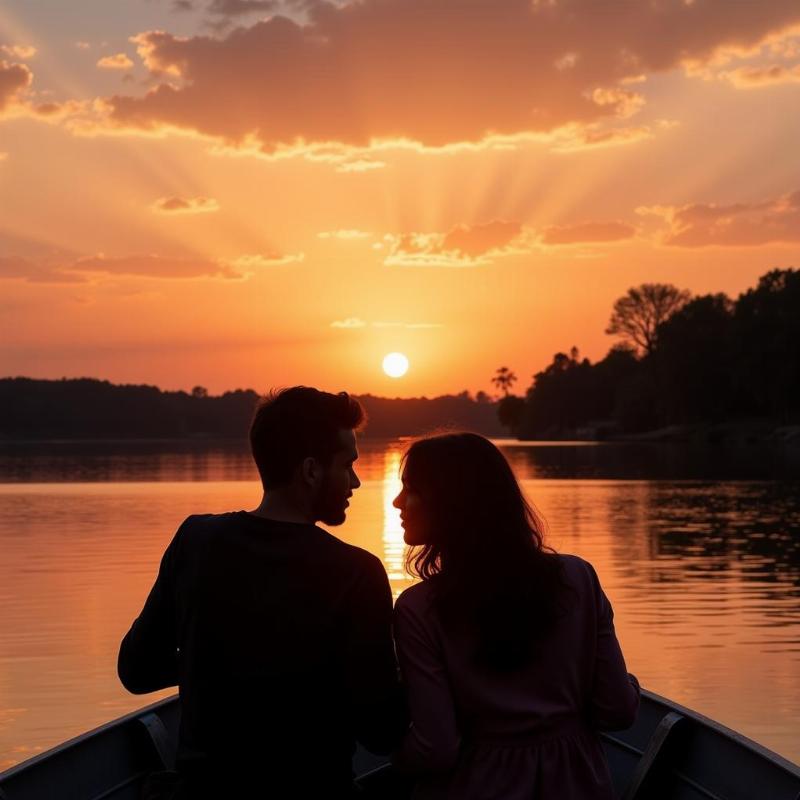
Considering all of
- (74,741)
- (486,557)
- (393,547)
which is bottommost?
(393,547)

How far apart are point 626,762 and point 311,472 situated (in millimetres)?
2967

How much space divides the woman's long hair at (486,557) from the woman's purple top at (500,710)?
0.06 metres

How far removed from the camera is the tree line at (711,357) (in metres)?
94.4

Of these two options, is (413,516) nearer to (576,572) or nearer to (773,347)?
(576,572)

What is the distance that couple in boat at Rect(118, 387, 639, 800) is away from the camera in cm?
353

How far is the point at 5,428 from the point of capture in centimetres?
19312

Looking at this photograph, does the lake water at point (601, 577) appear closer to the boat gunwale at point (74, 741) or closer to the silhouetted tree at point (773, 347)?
the boat gunwale at point (74, 741)

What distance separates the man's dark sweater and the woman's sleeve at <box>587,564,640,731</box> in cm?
63

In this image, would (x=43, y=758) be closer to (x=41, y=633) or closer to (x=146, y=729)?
(x=146, y=729)

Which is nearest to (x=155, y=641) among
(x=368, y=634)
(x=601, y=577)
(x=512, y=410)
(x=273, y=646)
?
(x=273, y=646)

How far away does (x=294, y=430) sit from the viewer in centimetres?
→ 360

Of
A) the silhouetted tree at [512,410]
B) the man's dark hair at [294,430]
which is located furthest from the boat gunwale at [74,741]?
the silhouetted tree at [512,410]

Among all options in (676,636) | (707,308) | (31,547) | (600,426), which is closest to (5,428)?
(600,426)

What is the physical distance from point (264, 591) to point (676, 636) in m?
11.4
